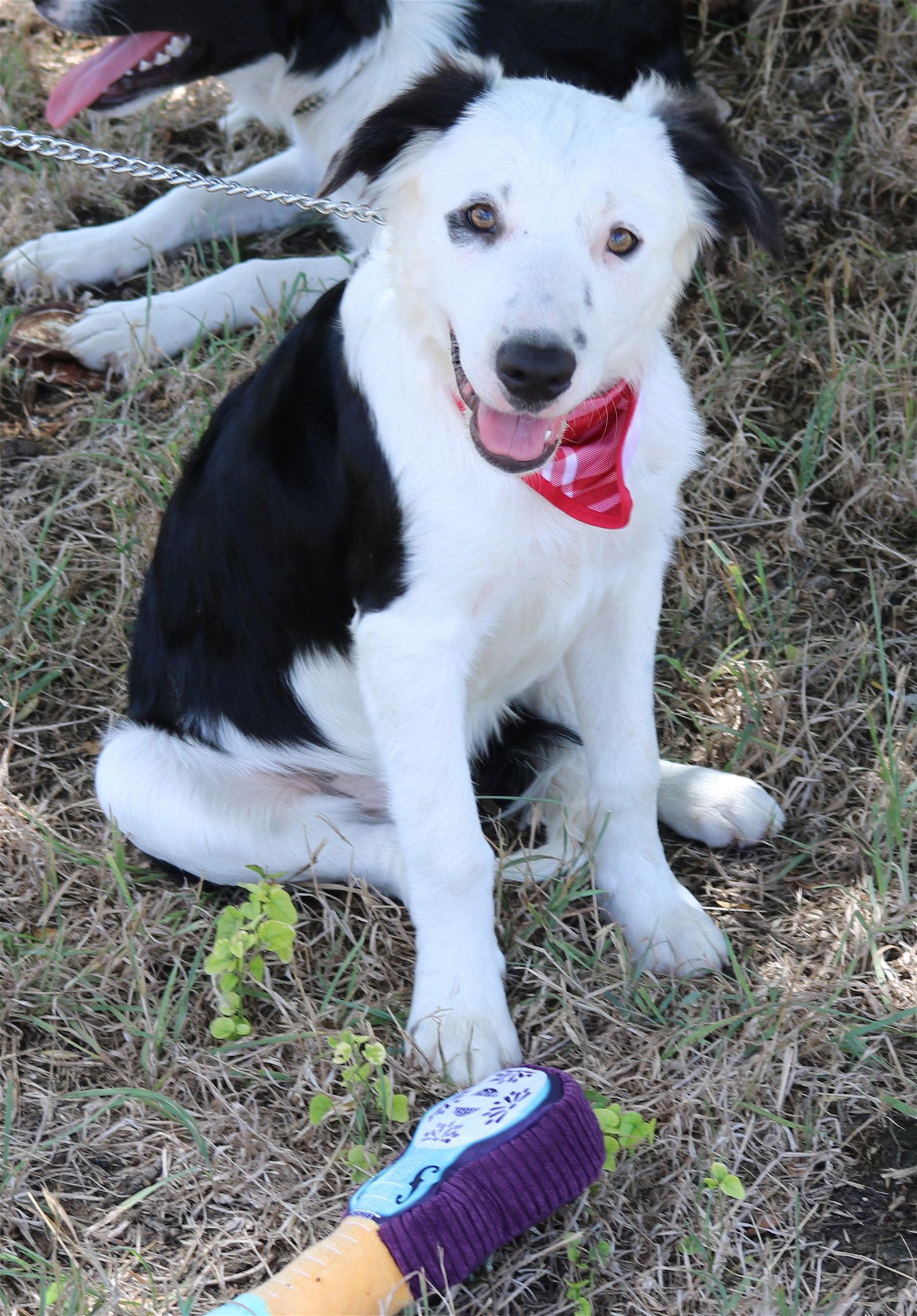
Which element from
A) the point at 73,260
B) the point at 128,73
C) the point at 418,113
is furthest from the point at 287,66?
the point at 418,113

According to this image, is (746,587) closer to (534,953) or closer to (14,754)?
(534,953)

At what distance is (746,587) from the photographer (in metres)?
3.62

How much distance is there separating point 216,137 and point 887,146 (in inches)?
94.4

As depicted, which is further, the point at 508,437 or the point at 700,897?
the point at 700,897

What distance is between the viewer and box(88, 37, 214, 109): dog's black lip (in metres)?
3.91

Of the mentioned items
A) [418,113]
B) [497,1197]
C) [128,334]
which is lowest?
[497,1197]

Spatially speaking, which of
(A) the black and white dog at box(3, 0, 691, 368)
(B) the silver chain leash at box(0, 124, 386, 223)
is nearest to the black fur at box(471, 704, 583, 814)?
(B) the silver chain leash at box(0, 124, 386, 223)

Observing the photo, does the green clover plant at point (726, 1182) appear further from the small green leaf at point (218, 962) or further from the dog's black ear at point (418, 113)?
the dog's black ear at point (418, 113)

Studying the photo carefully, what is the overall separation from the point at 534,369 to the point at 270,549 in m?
0.85

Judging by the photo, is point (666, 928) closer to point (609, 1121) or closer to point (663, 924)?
point (663, 924)

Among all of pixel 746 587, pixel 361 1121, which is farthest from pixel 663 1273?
pixel 746 587

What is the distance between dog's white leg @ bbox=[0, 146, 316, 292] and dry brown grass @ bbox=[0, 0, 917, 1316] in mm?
92

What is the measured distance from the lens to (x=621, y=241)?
2225mm

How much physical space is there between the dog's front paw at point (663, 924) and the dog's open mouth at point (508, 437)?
975 mm
